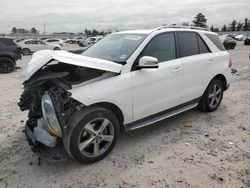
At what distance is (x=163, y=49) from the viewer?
4.50m

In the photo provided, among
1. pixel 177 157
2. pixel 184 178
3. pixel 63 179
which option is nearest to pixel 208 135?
pixel 177 157

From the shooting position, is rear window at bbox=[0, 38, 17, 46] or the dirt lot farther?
rear window at bbox=[0, 38, 17, 46]

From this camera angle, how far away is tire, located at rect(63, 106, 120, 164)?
11.0 ft

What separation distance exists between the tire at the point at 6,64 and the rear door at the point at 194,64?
9.62m

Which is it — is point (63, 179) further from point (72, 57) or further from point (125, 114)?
point (72, 57)

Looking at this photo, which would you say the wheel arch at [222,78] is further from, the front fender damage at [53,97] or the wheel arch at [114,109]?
the front fender damage at [53,97]

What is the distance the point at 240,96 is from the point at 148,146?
12.9 ft

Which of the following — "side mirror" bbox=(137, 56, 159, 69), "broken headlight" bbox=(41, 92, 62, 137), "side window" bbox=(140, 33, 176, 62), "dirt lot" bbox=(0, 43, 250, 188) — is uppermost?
"side window" bbox=(140, 33, 176, 62)

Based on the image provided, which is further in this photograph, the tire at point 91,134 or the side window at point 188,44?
the side window at point 188,44

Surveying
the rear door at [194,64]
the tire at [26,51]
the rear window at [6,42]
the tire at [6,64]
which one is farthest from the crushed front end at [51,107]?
the tire at [26,51]

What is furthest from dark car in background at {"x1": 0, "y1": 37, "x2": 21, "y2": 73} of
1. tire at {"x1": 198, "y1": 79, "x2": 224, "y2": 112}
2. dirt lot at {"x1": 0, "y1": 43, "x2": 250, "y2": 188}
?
tire at {"x1": 198, "y1": 79, "x2": 224, "y2": 112}

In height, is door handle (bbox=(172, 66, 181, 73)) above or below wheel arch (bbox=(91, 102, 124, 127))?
above

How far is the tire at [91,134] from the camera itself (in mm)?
3355

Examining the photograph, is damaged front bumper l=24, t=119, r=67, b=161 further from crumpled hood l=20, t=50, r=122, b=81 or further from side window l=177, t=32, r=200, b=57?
side window l=177, t=32, r=200, b=57
